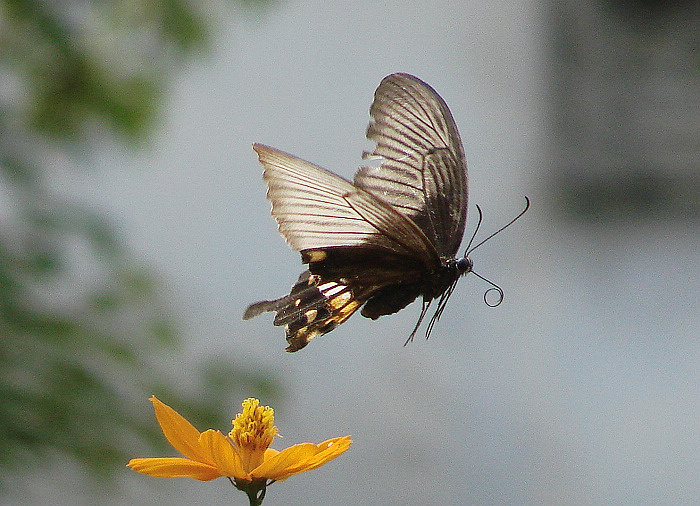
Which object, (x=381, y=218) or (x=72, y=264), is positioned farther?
(x=72, y=264)

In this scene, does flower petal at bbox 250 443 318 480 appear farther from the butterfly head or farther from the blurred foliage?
the blurred foliage

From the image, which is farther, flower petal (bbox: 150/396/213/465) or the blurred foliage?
the blurred foliage

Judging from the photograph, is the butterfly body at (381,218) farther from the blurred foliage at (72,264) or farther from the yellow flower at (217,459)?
the blurred foliage at (72,264)

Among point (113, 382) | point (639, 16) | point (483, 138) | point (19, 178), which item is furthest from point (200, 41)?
point (639, 16)

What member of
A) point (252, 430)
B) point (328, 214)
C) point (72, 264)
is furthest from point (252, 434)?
point (72, 264)

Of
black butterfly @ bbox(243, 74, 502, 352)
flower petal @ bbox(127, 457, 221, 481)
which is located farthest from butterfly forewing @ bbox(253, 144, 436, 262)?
flower petal @ bbox(127, 457, 221, 481)

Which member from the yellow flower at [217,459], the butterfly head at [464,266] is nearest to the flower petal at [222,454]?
the yellow flower at [217,459]

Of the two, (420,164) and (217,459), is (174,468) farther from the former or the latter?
(420,164)
